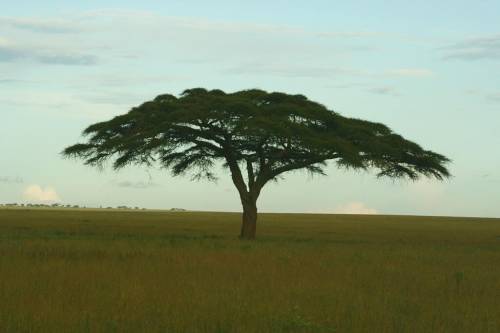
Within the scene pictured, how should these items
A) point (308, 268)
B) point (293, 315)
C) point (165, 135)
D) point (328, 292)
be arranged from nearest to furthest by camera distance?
point (293, 315) → point (328, 292) → point (308, 268) → point (165, 135)

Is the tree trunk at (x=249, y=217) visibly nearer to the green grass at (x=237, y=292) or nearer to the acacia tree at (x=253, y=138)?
the acacia tree at (x=253, y=138)

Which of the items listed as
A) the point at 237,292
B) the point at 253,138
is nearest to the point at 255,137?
the point at 253,138

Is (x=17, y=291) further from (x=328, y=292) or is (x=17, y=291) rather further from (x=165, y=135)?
(x=165, y=135)

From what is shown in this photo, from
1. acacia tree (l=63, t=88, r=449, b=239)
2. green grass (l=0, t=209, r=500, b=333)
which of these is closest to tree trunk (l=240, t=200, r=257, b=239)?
acacia tree (l=63, t=88, r=449, b=239)

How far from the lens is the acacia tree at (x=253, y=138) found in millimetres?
37656

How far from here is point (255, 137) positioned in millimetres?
38406

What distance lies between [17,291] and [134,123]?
1082 inches

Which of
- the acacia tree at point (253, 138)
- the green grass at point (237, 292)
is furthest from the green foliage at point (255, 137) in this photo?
the green grass at point (237, 292)

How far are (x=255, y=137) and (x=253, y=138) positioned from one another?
54 cm

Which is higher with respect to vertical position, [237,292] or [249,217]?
[249,217]

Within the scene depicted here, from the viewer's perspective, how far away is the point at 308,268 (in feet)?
67.2

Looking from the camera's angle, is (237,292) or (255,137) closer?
(237,292)

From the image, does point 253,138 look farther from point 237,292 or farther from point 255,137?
point 237,292

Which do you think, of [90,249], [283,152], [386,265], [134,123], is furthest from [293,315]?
[134,123]
